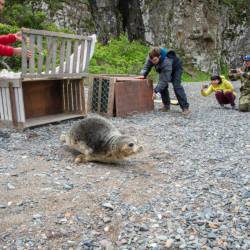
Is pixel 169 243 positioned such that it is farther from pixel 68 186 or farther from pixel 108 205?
pixel 68 186

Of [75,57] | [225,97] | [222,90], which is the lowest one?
[225,97]

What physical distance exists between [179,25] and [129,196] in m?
14.9

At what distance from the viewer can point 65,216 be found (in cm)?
366

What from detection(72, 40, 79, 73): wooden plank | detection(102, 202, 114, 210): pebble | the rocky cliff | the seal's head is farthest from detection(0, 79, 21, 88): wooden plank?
the rocky cliff

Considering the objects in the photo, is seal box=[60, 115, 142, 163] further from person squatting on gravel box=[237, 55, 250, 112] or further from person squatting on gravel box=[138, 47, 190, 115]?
person squatting on gravel box=[237, 55, 250, 112]

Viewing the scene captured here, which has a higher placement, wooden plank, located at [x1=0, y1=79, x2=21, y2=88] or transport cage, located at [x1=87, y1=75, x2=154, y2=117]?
wooden plank, located at [x1=0, y1=79, x2=21, y2=88]

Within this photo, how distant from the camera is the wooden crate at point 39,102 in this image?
259 inches

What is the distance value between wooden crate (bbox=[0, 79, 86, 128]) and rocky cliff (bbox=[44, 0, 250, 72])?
1014 centimetres

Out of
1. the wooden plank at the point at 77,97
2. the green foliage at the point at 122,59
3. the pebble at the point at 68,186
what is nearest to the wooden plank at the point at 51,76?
the wooden plank at the point at 77,97

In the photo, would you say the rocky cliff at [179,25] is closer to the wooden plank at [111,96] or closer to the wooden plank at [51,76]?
the wooden plank at [111,96]

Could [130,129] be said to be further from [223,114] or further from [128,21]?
[128,21]

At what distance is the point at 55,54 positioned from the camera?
6871 millimetres

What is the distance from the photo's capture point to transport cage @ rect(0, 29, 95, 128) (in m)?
6.52

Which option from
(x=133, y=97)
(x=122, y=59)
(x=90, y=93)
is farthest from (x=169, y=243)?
(x=122, y=59)
